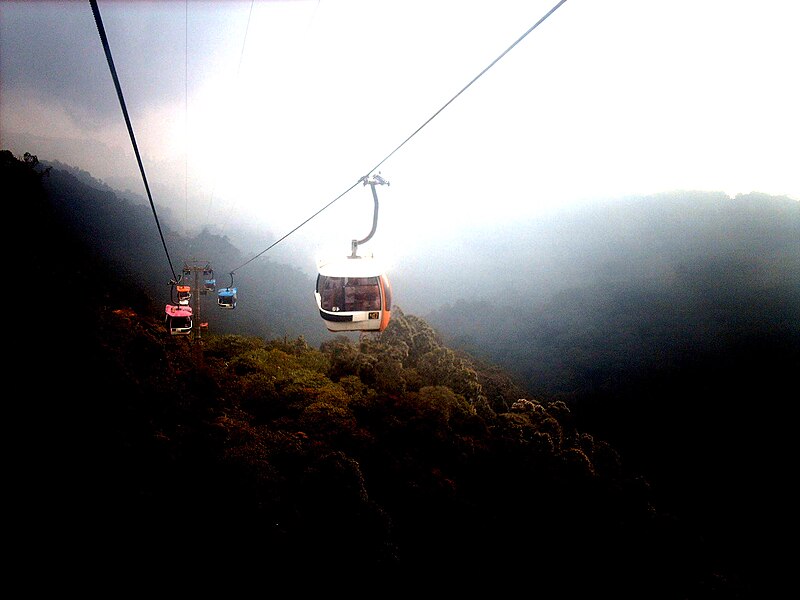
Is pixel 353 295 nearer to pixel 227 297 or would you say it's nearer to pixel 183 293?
pixel 227 297

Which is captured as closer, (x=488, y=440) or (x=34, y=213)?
(x=34, y=213)

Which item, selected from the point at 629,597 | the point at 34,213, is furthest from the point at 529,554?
the point at 34,213

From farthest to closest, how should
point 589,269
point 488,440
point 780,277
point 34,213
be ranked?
point 589,269
point 780,277
point 488,440
point 34,213

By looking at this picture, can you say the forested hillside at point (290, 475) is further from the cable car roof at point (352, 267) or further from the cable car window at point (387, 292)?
the cable car roof at point (352, 267)

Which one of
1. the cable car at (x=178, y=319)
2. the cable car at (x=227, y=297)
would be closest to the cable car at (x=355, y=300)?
the cable car at (x=178, y=319)

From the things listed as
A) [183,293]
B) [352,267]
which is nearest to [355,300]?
[352,267]

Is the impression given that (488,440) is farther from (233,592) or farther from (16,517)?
(16,517)
